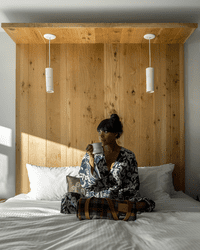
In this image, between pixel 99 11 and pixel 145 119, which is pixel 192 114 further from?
pixel 99 11

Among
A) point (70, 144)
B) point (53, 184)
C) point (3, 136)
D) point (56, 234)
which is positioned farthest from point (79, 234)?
point (3, 136)

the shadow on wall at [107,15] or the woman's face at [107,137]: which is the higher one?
the shadow on wall at [107,15]

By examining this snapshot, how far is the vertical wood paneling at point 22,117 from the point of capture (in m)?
2.68

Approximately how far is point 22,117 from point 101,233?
77.1 inches

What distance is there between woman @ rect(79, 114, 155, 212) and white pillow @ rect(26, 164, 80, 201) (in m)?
0.49

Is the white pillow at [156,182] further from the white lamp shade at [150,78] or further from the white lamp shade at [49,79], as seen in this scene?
the white lamp shade at [49,79]

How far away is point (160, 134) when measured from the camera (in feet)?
8.85

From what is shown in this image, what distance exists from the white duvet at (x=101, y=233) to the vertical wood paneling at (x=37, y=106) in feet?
3.80

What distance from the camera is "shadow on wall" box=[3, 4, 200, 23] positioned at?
2.38 meters

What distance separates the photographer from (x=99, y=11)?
239 cm

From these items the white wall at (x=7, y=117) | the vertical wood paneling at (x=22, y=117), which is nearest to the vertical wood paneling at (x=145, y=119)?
the vertical wood paneling at (x=22, y=117)

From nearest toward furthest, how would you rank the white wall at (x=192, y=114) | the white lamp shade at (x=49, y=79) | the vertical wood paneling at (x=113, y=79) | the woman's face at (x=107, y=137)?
1. the woman's face at (x=107, y=137)
2. the white lamp shade at (x=49, y=79)
3. the white wall at (x=192, y=114)
4. the vertical wood paneling at (x=113, y=79)

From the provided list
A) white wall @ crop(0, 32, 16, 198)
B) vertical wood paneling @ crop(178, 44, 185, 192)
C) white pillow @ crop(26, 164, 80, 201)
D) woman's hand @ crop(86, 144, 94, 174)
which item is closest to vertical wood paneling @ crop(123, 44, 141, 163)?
vertical wood paneling @ crop(178, 44, 185, 192)

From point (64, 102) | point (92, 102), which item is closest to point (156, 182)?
point (92, 102)
